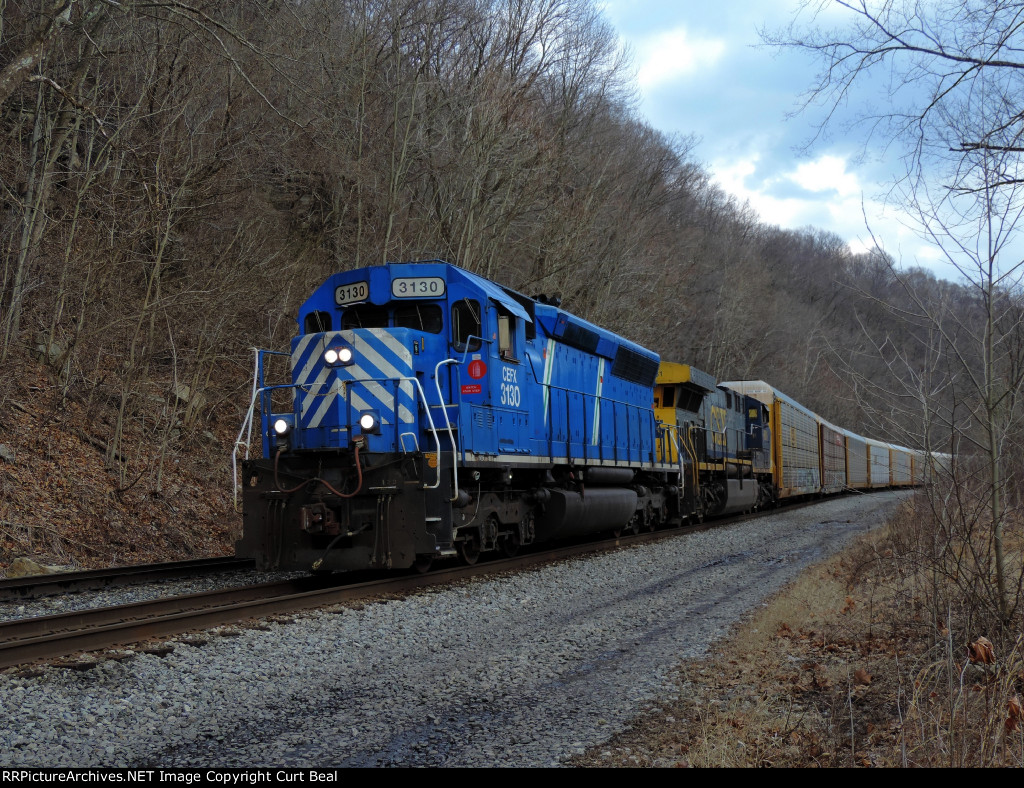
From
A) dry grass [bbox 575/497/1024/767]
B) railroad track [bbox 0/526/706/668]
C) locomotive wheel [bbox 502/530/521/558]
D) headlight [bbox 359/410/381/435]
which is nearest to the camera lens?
Answer: dry grass [bbox 575/497/1024/767]

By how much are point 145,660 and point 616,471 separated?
29.4 feet

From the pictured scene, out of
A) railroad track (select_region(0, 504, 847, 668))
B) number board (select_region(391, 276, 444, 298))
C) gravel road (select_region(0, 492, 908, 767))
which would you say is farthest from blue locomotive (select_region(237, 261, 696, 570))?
gravel road (select_region(0, 492, 908, 767))

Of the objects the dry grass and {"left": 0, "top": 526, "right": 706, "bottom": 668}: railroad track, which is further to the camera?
{"left": 0, "top": 526, "right": 706, "bottom": 668}: railroad track

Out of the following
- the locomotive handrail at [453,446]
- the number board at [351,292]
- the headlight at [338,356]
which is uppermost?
the number board at [351,292]

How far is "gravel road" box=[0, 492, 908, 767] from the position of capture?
3957mm

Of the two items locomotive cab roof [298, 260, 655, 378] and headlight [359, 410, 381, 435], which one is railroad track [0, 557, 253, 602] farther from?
locomotive cab roof [298, 260, 655, 378]

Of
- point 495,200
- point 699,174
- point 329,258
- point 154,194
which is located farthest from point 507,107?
point 699,174

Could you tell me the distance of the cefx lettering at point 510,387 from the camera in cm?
984

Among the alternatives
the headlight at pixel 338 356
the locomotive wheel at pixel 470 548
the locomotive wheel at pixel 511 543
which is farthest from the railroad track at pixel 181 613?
the headlight at pixel 338 356

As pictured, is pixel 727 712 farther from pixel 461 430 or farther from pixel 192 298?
pixel 192 298

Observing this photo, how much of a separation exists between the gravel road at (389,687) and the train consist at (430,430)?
1.16m

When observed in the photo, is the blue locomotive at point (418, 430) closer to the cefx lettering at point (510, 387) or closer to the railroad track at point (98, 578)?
the cefx lettering at point (510, 387)

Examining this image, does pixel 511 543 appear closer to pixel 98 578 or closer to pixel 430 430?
pixel 430 430

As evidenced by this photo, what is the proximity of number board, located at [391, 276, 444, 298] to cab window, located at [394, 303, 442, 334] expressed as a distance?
188mm
